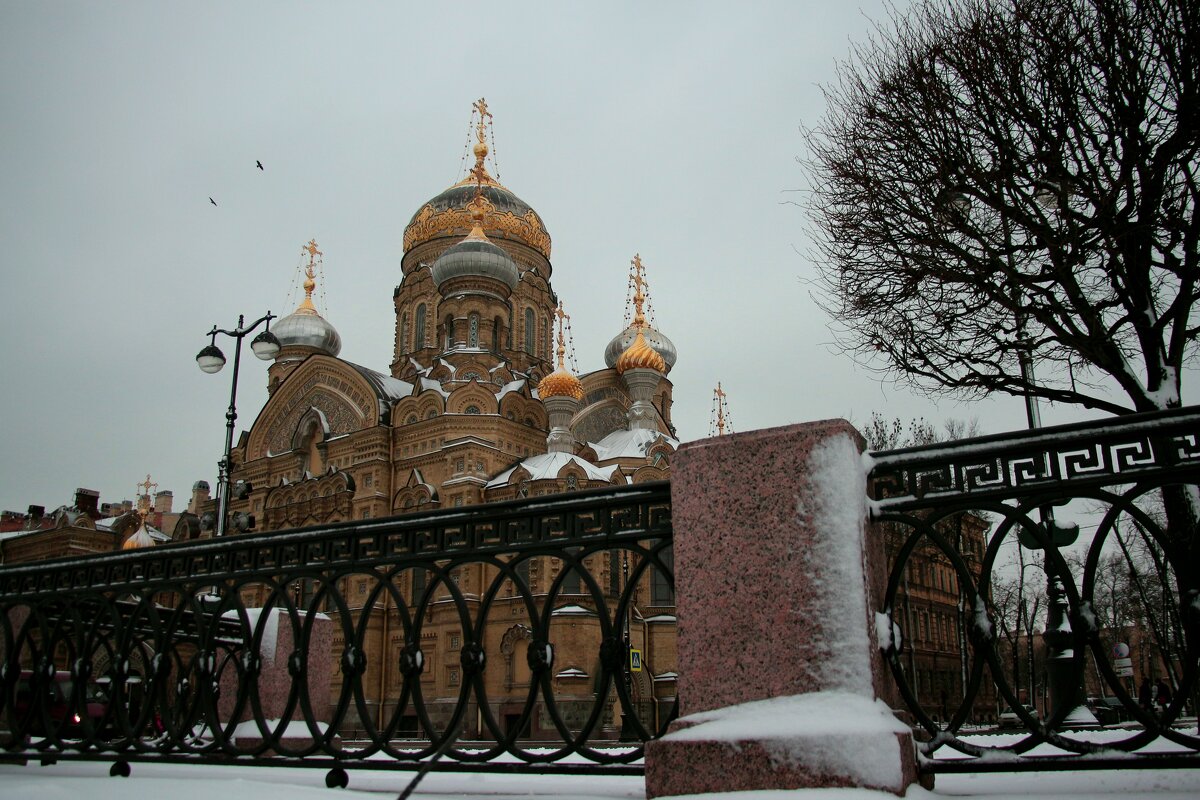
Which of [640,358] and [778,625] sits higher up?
[640,358]

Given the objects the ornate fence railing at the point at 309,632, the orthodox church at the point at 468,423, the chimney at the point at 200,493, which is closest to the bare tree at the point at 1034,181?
the ornate fence railing at the point at 309,632

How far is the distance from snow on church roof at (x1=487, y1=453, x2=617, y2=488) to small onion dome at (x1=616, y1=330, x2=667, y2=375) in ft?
21.1

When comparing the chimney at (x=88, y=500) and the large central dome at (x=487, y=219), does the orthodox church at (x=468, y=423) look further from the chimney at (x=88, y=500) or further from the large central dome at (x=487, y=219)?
the chimney at (x=88, y=500)

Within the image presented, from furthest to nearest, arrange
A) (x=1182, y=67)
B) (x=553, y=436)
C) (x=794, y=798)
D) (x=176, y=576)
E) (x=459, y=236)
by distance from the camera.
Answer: (x=459, y=236) → (x=553, y=436) → (x=1182, y=67) → (x=176, y=576) → (x=794, y=798)

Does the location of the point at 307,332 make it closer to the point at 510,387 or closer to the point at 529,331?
the point at 529,331

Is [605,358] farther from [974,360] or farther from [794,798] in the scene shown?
[794,798]

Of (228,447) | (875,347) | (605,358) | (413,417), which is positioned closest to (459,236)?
(605,358)

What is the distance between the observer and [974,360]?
910 cm

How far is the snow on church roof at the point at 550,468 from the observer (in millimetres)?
27656

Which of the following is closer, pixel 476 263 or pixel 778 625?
pixel 778 625

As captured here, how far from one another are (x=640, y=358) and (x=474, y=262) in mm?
6818

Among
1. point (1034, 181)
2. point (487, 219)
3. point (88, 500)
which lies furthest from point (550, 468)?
point (88, 500)

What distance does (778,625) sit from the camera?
10.3 feet

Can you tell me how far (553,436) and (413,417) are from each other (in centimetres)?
456
